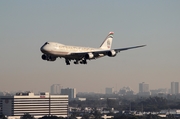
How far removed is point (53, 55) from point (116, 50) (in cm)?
1655

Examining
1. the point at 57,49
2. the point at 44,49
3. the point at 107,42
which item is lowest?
the point at 44,49

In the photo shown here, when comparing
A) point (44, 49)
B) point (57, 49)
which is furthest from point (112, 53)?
point (44, 49)

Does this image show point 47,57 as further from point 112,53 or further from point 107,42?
point 107,42

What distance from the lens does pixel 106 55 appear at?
11506cm

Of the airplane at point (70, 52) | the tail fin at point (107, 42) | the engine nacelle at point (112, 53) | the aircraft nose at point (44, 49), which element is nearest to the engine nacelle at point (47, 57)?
the airplane at point (70, 52)

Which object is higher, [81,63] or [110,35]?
[110,35]

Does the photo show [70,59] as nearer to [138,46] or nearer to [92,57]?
[92,57]

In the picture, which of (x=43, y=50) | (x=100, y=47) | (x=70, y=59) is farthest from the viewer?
(x=100, y=47)

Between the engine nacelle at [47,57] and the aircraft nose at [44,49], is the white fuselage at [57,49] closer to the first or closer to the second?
the aircraft nose at [44,49]

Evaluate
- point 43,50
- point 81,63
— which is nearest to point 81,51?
point 81,63

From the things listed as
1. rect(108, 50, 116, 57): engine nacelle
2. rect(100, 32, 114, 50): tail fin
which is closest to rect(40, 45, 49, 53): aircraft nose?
rect(108, 50, 116, 57): engine nacelle

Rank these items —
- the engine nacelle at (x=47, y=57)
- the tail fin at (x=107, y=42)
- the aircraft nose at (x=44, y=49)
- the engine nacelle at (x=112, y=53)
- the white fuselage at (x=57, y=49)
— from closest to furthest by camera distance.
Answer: the aircraft nose at (x=44, y=49) → the white fuselage at (x=57, y=49) → the engine nacelle at (x=47, y=57) → the engine nacelle at (x=112, y=53) → the tail fin at (x=107, y=42)

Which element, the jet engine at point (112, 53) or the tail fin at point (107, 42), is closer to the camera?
the jet engine at point (112, 53)

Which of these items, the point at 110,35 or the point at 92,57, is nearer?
the point at 92,57
